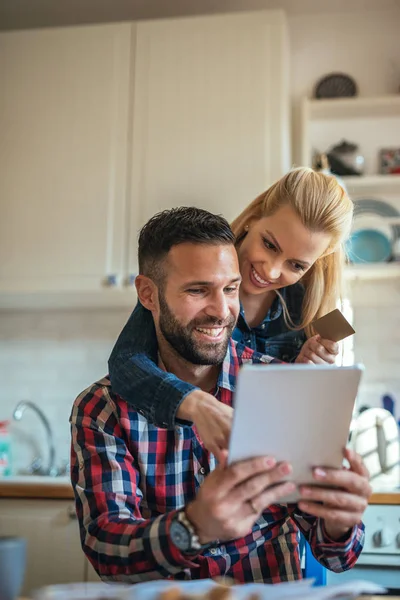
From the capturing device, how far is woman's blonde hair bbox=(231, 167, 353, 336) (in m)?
1.74

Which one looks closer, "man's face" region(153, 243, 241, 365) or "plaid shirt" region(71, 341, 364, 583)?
"plaid shirt" region(71, 341, 364, 583)

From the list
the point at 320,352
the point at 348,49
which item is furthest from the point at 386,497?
the point at 348,49

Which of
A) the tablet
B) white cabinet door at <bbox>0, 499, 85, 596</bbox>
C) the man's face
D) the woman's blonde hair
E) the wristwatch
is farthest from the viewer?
white cabinet door at <bbox>0, 499, 85, 596</bbox>

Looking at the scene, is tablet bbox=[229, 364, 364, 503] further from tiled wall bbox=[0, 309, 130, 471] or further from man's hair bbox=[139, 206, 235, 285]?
tiled wall bbox=[0, 309, 130, 471]

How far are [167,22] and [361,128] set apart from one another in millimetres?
974

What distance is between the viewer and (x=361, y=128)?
3.17 meters

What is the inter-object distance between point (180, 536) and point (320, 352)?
657 mm

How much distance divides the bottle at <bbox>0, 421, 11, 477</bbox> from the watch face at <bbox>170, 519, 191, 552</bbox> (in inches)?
78.3

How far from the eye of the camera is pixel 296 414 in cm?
97

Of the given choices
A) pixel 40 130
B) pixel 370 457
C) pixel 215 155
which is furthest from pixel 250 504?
pixel 40 130

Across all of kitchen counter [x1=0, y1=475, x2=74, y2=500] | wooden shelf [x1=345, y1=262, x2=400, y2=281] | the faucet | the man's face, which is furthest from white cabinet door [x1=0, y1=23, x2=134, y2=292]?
the man's face

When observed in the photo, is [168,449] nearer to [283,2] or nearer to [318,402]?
[318,402]

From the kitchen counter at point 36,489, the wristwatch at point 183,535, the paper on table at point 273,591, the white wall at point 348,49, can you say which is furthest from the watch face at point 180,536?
the white wall at point 348,49

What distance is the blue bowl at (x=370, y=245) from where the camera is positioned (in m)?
2.90
